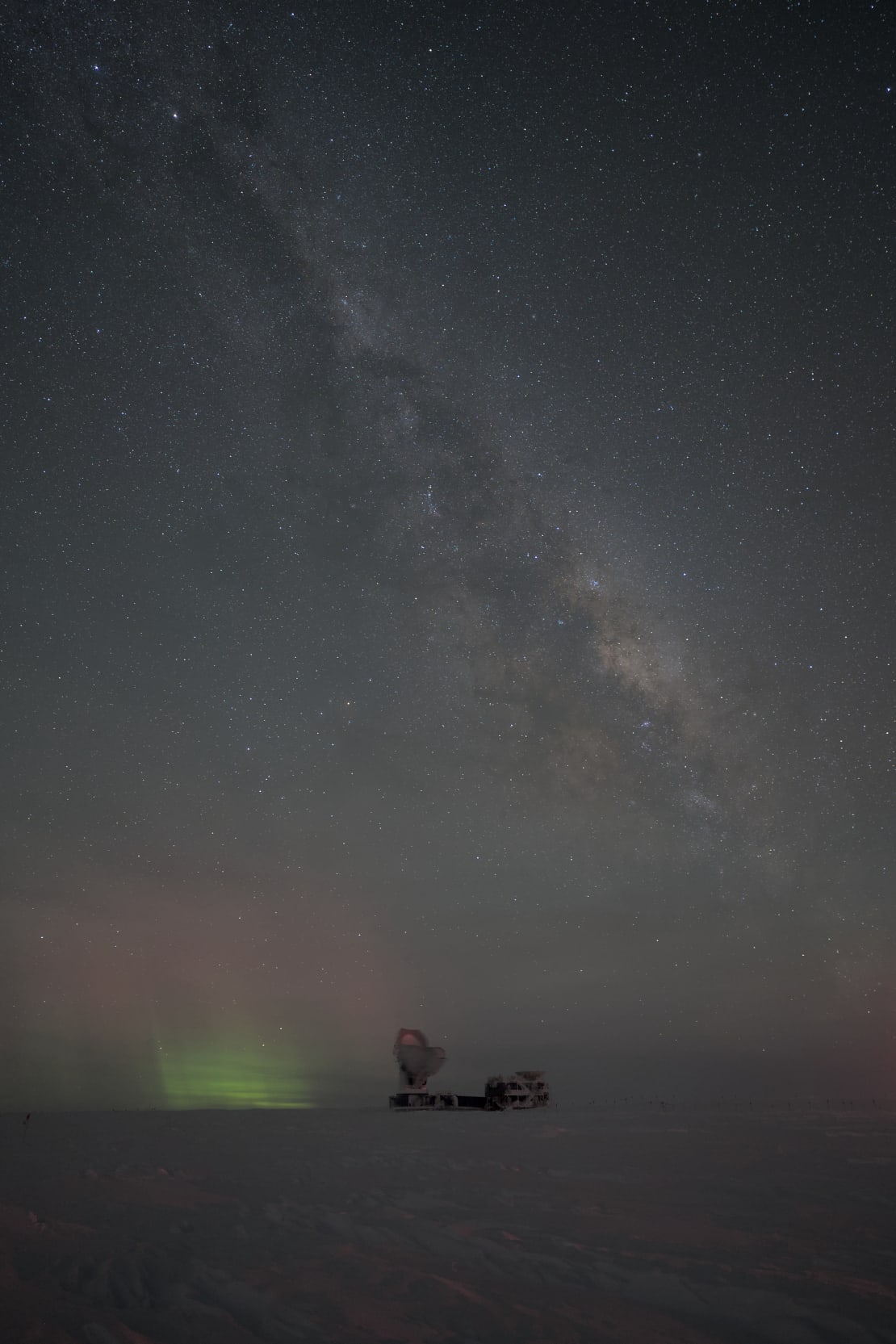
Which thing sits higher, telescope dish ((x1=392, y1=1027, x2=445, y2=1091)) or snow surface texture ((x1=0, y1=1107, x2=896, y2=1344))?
snow surface texture ((x1=0, y1=1107, x2=896, y2=1344))

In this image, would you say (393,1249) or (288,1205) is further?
(288,1205)

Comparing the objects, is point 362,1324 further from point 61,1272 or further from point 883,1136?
point 883,1136

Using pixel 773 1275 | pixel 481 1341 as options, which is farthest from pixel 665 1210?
pixel 481 1341

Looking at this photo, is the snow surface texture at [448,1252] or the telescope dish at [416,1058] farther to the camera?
the telescope dish at [416,1058]

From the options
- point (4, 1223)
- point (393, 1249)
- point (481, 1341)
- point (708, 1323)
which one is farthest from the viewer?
point (4, 1223)

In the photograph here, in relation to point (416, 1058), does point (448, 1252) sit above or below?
above

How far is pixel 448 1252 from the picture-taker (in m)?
11.4

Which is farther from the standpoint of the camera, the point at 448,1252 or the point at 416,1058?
the point at 416,1058

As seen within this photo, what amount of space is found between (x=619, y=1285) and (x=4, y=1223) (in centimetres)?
1170

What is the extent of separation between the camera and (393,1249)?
11.6m

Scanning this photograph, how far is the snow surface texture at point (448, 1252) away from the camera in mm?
8156

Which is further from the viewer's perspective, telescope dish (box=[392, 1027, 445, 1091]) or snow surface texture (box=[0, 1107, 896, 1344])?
telescope dish (box=[392, 1027, 445, 1091])

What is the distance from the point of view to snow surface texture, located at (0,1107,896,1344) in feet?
26.8

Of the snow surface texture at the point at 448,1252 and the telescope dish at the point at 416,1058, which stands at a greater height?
the snow surface texture at the point at 448,1252
